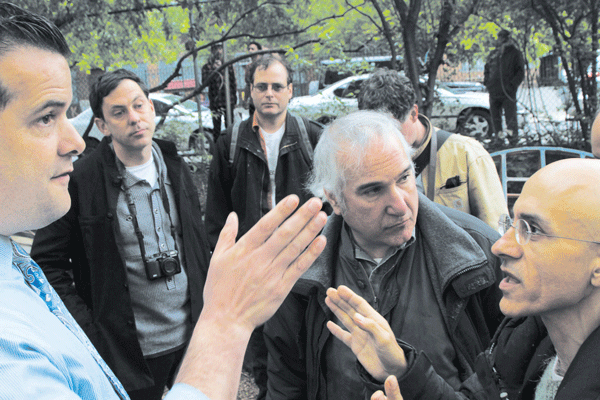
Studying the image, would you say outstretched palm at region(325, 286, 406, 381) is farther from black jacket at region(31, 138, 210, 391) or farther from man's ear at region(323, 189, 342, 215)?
black jacket at region(31, 138, 210, 391)

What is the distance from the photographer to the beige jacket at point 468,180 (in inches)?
118

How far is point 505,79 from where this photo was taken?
8.41 metres

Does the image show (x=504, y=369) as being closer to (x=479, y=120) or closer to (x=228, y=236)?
(x=228, y=236)

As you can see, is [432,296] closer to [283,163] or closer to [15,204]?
[15,204]

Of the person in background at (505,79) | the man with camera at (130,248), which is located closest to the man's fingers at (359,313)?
the man with camera at (130,248)

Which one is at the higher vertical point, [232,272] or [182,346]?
[232,272]

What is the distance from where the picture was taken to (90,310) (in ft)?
8.83

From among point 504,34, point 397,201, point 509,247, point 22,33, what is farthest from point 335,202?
point 504,34

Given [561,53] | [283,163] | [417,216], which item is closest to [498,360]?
[417,216]

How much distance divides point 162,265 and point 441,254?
1.62 metres

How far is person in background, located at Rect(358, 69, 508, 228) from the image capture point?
3043 mm

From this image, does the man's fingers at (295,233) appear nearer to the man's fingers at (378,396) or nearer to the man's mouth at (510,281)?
the man's fingers at (378,396)

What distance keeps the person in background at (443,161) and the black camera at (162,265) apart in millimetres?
1617

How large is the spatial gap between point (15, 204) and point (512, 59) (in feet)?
27.9
